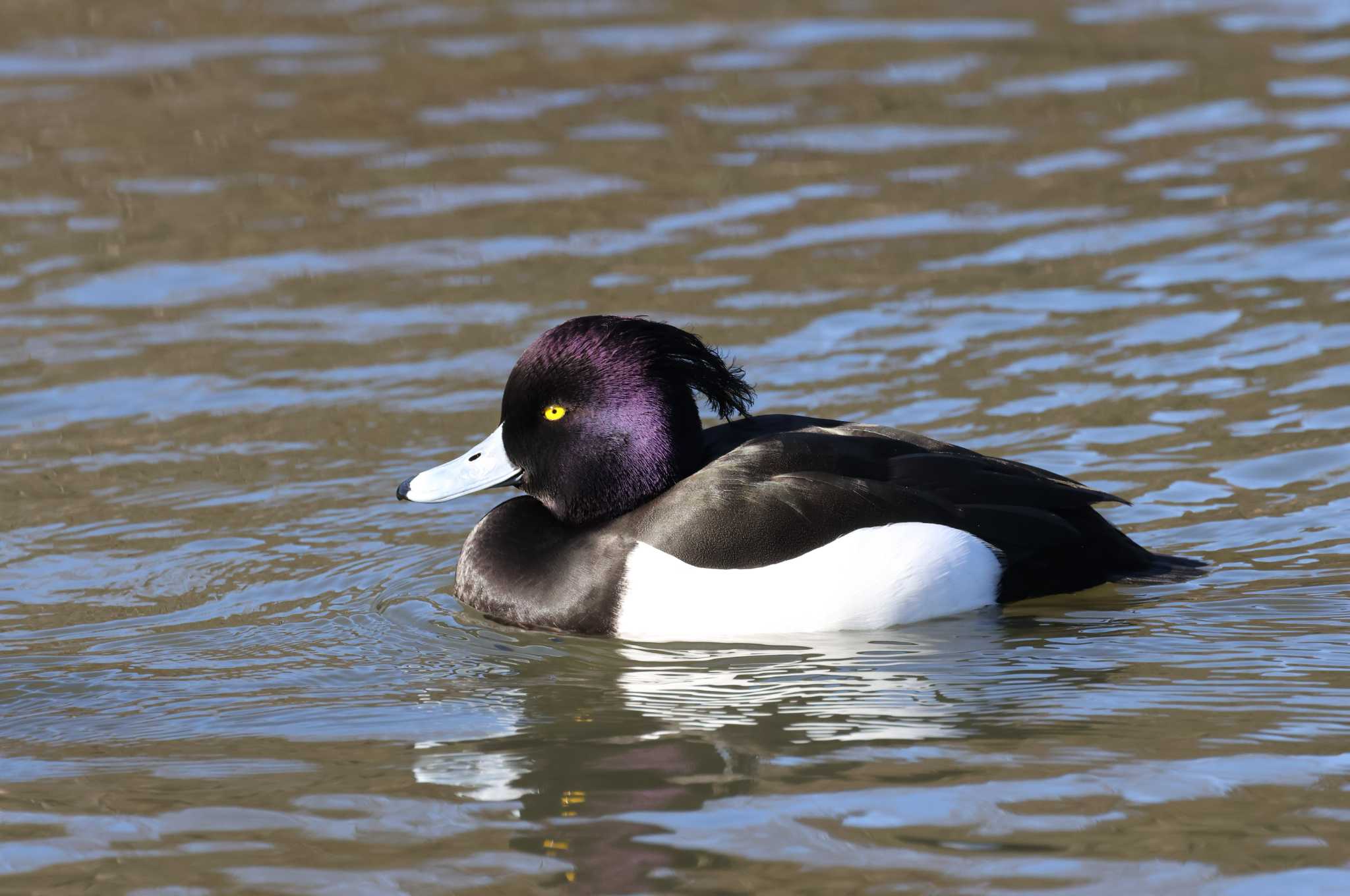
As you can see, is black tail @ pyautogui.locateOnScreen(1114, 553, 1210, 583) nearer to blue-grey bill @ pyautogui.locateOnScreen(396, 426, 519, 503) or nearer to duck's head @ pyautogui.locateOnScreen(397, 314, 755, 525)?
duck's head @ pyautogui.locateOnScreen(397, 314, 755, 525)

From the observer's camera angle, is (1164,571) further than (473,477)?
No

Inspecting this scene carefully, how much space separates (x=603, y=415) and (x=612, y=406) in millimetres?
45

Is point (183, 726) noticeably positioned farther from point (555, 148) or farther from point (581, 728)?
point (555, 148)

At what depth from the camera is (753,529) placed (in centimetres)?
592

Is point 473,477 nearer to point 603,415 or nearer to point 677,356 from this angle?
point 603,415

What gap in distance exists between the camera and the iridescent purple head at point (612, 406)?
6.23 m

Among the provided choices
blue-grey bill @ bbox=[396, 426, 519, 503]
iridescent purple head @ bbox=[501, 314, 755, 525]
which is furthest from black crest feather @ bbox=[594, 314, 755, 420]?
blue-grey bill @ bbox=[396, 426, 519, 503]

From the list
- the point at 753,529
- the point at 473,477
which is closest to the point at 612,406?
the point at 473,477

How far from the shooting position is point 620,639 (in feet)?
20.0

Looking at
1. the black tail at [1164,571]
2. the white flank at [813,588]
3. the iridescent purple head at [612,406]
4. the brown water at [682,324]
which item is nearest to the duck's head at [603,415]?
the iridescent purple head at [612,406]

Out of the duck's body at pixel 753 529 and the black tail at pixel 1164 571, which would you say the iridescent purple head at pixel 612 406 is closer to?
the duck's body at pixel 753 529

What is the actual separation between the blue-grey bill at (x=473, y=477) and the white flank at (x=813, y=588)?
0.63m

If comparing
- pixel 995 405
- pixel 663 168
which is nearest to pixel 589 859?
pixel 995 405

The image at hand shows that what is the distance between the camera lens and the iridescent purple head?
623cm
